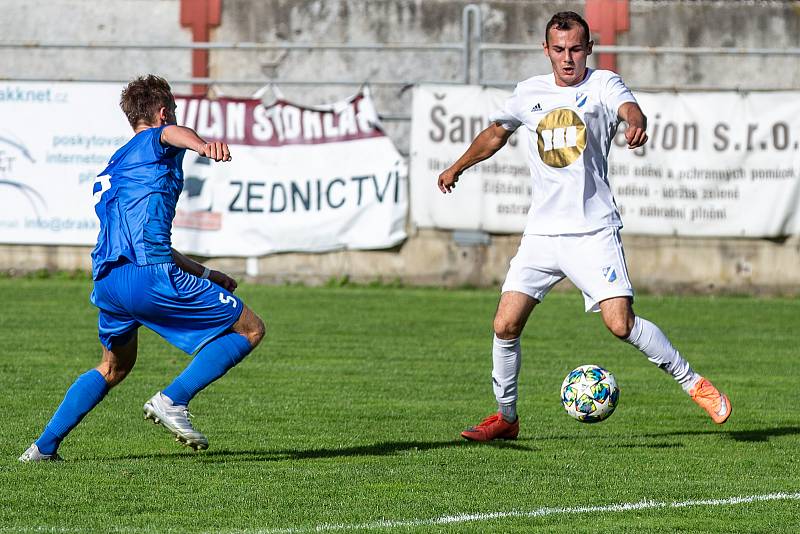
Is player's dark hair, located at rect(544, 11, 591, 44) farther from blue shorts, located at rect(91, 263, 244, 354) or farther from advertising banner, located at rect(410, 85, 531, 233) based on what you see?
advertising banner, located at rect(410, 85, 531, 233)

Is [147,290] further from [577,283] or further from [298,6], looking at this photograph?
[298,6]

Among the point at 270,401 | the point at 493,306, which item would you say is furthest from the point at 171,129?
→ the point at 493,306

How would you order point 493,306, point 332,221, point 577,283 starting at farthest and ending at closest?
1. point 332,221
2. point 493,306
3. point 577,283

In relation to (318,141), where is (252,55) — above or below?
above

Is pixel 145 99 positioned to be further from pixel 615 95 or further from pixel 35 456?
pixel 615 95

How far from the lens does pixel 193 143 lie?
569 cm

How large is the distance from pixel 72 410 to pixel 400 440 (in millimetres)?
1720

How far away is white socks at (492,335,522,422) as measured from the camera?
702 centimetres

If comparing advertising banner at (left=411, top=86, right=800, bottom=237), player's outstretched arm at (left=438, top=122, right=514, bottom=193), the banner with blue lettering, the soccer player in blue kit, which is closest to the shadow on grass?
the soccer player in blue kit

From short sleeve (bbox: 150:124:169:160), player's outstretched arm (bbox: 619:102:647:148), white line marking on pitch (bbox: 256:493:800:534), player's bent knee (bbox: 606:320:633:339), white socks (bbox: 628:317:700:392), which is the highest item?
player's outstretched arm (bbox: 619:102:647:148)

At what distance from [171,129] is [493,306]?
8.12 metres

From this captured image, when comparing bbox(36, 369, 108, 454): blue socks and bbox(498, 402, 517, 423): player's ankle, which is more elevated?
bbox(36, 369, 108, 454): blue socks

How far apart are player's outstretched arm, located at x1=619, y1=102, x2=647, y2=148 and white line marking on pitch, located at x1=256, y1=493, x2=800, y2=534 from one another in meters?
1.57

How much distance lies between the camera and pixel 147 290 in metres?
Result: 5.95
